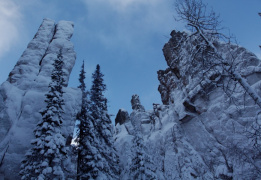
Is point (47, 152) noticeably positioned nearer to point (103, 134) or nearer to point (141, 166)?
point (103, 134)

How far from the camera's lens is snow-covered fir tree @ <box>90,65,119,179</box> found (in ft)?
50.4

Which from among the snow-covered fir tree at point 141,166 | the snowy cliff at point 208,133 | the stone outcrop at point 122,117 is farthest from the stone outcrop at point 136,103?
the snow-covered fir tree at point 141,166

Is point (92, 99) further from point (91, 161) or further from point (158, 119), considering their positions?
point (158, 119)

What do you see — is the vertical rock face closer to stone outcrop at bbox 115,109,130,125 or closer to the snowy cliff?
the snowy cliff

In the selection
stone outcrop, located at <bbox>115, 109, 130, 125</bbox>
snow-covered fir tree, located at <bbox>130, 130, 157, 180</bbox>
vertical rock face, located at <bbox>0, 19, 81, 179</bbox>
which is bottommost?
snow-covered fir tree, located at <bbox>130, 130, 157, 180</bbox>

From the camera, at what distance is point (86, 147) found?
→ 15.9m

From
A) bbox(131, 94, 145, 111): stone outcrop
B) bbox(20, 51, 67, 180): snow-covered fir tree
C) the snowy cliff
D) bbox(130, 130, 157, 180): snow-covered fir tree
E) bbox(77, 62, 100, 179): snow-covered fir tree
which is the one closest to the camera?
bbox(20, 51, 67, 180): snow-covered fir tree

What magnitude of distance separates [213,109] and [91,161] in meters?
19.6

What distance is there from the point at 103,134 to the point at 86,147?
8.83 ft

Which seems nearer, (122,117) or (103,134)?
(103,134)

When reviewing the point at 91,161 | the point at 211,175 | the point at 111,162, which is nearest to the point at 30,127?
the point at 91,161

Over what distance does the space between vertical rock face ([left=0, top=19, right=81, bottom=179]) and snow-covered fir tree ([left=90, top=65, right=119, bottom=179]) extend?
2.13 m

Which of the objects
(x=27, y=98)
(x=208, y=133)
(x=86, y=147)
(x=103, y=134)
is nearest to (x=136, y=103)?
(x=208, y=133)

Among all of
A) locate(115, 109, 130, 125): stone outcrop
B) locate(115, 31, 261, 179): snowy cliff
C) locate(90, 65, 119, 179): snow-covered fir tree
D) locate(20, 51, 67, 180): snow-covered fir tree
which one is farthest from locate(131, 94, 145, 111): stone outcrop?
locate(20, 51, 67, 180): snow-covered fir tree
